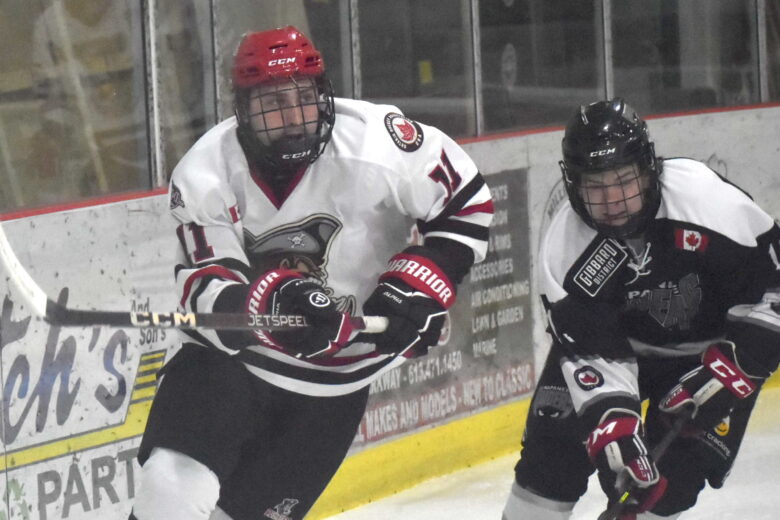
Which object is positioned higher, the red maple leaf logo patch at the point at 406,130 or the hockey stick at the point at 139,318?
the red maple leaf logo patch at the point at 406,130

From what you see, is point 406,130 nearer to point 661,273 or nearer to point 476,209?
point 476,209

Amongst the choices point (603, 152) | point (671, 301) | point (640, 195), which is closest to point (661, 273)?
point (671, 301)

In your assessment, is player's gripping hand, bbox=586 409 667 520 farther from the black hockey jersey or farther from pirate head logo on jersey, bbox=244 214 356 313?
pirate head logo on jersey, bbox=244 214 356 313

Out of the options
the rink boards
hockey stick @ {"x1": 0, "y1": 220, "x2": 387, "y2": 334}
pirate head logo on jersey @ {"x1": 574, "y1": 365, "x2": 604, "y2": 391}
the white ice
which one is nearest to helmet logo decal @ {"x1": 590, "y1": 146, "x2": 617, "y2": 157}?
pirate head logo on jersey @ {"x1": 574, "y1": 365, "x2": 604, "y2": 391}

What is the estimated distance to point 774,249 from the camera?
2721mm

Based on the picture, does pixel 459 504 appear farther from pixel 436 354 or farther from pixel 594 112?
pixel 594 112

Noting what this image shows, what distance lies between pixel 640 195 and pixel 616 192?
0.05 meters

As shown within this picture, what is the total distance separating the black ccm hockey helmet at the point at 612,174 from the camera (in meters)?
2.64

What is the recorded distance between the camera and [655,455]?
271 cm

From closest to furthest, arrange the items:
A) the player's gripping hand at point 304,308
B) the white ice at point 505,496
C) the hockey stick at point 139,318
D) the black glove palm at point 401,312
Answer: the hockey stick at point 139,318 → the player's gripping hand at point 304,308 → the black glove palm at point 401,312 → the white ice at point 505,496

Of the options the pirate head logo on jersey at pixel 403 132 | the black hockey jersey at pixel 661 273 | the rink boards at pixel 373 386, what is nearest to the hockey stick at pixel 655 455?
the black hockey jersey at pixel 661 273

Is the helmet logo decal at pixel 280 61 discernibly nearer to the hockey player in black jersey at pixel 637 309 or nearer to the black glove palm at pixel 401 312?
the black glove palm at pixel 401 312

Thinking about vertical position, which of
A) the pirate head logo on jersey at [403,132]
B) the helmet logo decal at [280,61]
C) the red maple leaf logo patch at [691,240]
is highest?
the helmet logo decal at [280,61]

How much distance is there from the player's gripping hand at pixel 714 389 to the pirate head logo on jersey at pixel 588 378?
7.2 inches
